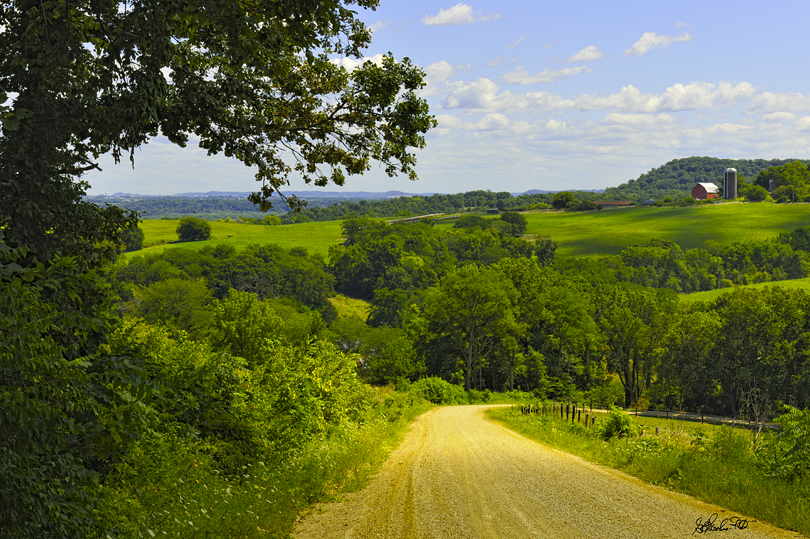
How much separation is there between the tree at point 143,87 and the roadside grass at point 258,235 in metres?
122

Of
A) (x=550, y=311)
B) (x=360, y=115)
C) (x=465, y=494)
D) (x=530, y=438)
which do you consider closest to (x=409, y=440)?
(x=530, y=438)

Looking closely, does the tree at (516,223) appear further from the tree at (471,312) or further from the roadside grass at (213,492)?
the roadside grass at (213,492)

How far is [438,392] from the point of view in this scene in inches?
1933

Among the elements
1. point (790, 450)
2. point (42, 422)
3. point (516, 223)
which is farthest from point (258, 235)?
point (42, 422)

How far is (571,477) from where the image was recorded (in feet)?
39.0

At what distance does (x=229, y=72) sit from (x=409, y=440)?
13656mm

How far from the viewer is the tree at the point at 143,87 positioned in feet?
21.5

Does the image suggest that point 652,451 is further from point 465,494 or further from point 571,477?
point 465,494

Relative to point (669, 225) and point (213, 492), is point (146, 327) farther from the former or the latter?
point (669, 225)

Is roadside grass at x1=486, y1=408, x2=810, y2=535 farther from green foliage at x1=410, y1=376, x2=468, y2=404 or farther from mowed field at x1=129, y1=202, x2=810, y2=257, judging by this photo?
mowed field at x1=129, y1=202, x2=810, y2=257

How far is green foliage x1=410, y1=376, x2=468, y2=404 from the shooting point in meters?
48.2

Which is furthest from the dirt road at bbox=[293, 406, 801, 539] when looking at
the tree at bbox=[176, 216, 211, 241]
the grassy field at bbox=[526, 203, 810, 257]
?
the tree at bbox=[176, 216, 211, 241]

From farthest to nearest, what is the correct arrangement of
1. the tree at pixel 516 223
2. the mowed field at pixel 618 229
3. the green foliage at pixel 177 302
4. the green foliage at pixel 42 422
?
the tree at pixel 516 223
the mowed field at pixel 618 229
the green foliage at pixel 177 302
the green foliage at pixel 42 422

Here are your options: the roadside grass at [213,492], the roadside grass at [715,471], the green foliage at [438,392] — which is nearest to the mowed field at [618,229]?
the green foliage at [438,392]
